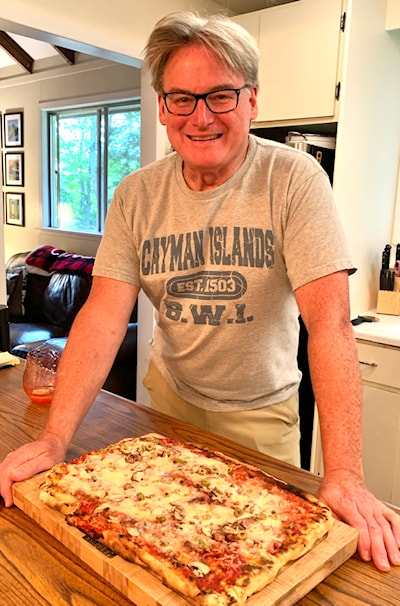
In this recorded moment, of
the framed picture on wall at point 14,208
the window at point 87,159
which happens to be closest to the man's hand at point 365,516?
the window at point 87,159

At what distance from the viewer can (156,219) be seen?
1.28 metres

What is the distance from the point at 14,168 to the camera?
228 inches

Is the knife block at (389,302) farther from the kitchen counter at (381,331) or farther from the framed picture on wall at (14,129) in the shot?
the framed picture on wall at (14,129)

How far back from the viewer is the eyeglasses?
3.73 feet

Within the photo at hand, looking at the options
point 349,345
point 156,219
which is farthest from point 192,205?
point 349,345

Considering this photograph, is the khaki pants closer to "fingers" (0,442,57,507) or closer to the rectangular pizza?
Answer: the rectangular pizza

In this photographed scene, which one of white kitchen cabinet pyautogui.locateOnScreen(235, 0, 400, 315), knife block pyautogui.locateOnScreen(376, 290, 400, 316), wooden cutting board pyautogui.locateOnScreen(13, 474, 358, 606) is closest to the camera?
wooden cutting board pyautogui.locateOnScreen(13, 474, 358, 606)

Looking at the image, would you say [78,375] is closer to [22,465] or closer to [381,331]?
[22,465]

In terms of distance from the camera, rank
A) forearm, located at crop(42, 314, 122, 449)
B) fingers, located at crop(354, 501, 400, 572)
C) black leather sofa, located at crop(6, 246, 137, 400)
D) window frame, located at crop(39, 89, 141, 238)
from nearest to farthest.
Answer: fingers, located at crop(354, 501, 400, 572), forearm, located at crop(42, 314, 122, 449), black leather sofa, located at crop(6, 246, 137, 400), window frame, located at crop(39, 89, 141, 238)

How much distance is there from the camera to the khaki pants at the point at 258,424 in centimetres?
127

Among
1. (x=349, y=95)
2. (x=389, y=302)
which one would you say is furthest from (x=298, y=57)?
(x=389, y=302)

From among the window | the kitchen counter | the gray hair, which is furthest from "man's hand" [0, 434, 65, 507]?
the window

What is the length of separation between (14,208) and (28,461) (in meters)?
5.35

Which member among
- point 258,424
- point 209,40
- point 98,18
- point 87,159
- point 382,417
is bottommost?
point 382,417
